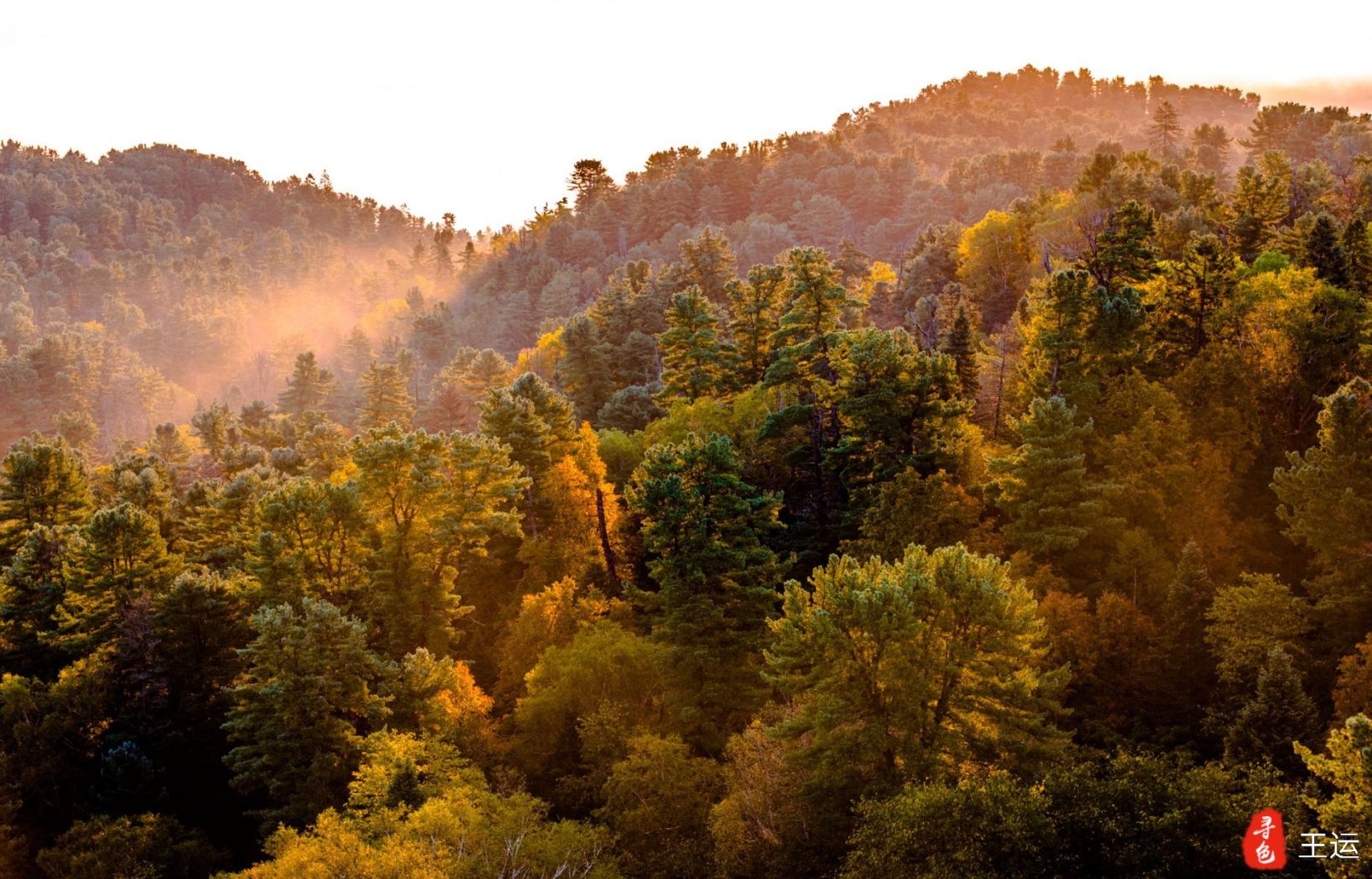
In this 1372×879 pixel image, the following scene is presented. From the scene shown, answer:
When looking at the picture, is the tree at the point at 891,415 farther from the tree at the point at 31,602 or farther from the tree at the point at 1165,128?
the tree at the point at 1165,128

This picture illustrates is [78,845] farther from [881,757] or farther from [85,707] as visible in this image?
[881,757]

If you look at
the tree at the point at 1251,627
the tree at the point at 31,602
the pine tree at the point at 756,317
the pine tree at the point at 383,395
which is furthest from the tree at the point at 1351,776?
the pine tree at the point at 383,395

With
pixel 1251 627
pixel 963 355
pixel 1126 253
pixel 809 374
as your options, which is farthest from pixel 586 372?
pixel 1251 627

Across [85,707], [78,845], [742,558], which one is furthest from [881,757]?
[85,707]

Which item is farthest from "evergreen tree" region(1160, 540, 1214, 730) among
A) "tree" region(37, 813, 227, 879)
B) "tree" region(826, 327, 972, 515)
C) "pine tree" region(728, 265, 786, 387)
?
"tree" region(37, 813, 227, 879)

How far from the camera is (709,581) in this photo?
42781mm

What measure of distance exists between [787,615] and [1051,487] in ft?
52.4

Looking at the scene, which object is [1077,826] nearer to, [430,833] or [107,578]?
[430,833]

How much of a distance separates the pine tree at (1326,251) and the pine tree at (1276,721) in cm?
3361

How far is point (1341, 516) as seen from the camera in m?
36.6

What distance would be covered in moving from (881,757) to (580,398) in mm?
56926

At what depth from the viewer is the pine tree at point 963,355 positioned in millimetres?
64250

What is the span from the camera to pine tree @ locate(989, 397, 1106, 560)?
42.2m

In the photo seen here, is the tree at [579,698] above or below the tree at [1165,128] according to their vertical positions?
below
